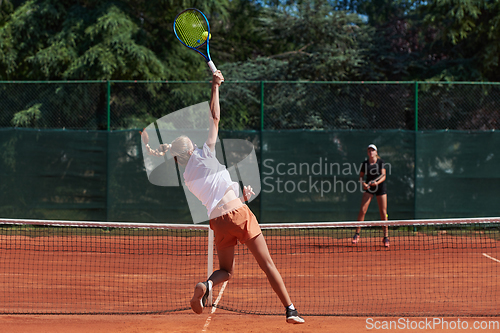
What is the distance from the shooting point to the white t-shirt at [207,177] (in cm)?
355

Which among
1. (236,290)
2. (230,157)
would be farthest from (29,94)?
(236,290)

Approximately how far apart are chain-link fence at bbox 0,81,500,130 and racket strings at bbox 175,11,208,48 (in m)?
6.36

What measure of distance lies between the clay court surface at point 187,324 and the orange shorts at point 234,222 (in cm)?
132

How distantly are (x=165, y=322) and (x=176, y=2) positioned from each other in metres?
9.22

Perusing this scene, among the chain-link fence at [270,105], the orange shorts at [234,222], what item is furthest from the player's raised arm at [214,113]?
the chain-link fence at [270,105]

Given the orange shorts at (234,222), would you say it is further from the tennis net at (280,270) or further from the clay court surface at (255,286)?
the tennis net at (280,270)

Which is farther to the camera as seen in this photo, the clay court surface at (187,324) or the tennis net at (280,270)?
the tennis net at (280,270)

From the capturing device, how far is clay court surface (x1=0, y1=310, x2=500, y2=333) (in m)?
4.58

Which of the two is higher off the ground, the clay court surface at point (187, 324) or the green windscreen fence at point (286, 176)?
the green windscreen fence at point (286, 176)

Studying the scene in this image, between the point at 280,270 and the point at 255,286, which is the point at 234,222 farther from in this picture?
the point at 280,270

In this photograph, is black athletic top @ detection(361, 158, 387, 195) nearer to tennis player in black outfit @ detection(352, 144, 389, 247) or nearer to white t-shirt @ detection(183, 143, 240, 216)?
tennis player in black outfit @ detection(352, 144, 389, 247)

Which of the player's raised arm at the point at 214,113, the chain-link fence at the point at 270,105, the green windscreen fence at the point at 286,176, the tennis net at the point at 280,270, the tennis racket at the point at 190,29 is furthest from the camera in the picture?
the chain-link fence at the point at 270,105

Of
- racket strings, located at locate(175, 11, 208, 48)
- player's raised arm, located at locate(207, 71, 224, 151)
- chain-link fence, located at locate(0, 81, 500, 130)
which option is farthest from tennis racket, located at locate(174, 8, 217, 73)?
chain-link fence, located at locate(0, 81, 500, 130)

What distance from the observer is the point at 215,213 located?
3615 mm
